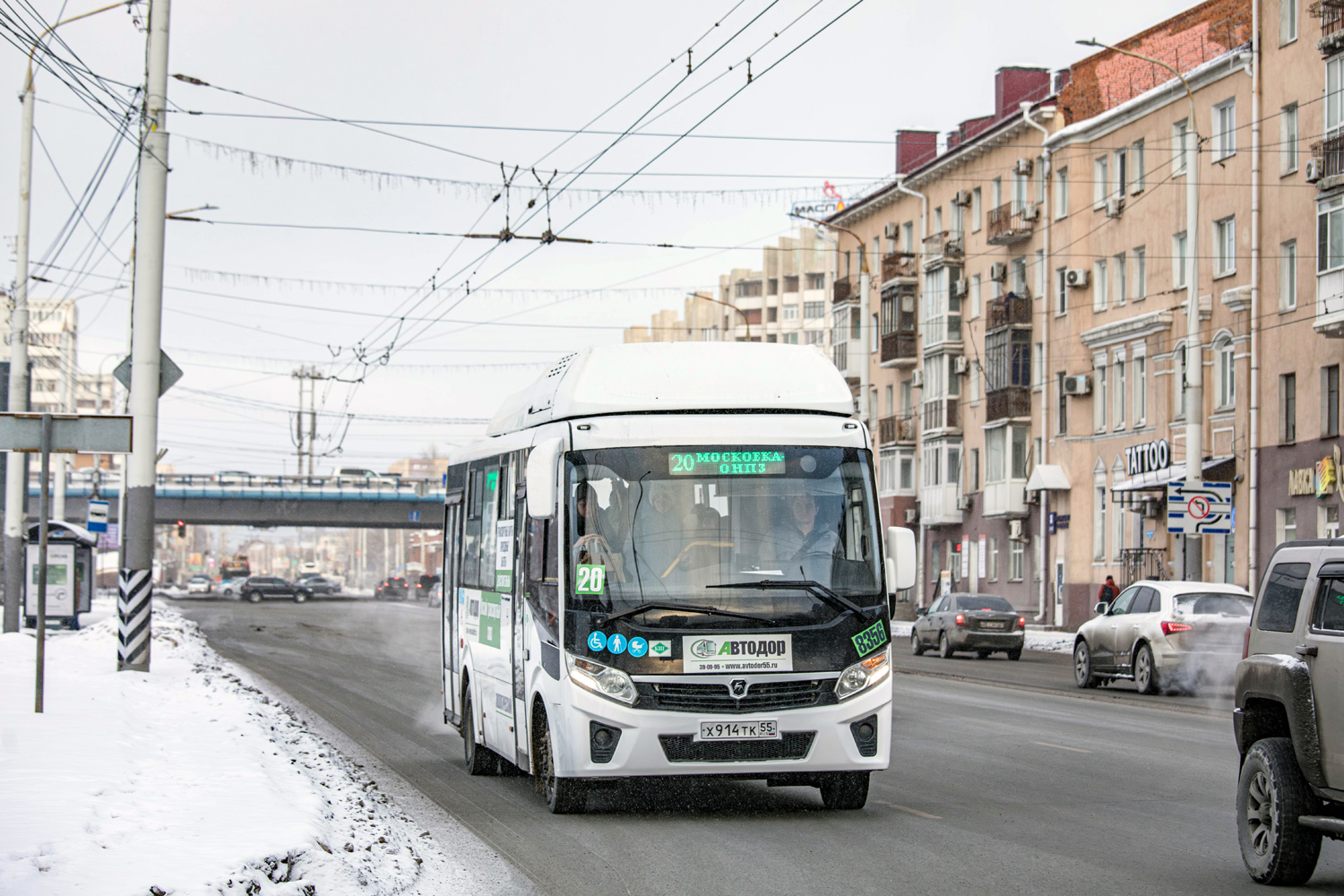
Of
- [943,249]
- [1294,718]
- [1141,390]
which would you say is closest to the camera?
[1294,718]

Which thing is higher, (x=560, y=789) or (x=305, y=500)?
(x=305, y=500)

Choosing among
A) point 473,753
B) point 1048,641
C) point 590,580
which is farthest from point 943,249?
point 590,580

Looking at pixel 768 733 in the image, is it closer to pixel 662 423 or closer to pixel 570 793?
pixel 570 793

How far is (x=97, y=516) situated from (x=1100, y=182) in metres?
28.7

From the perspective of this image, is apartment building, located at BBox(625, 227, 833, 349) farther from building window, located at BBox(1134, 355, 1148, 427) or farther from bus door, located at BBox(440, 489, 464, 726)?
bus door, located at BBox(440, 489, 464, 726)

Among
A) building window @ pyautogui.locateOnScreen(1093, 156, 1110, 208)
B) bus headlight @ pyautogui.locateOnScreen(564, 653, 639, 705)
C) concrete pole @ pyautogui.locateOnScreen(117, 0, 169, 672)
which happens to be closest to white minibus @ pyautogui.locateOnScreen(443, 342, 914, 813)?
bus headlight @ pyautogui.locateOnScreen(564, 653, 639, 705)

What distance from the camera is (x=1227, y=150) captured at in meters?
40.3

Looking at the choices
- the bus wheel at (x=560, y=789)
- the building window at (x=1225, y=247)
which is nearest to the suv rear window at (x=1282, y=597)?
the bus wheel at (x=560, y=789)

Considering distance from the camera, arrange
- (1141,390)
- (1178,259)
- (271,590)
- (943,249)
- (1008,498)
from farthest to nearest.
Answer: (271,590) → (943,249) → (1008,498) → (1141,390) → (1178,259)

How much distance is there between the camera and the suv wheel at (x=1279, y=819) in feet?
25.9

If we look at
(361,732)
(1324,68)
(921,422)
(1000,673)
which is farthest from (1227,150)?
(361,732)

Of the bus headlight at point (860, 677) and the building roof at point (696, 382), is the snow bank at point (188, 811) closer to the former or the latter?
the bus headlight at point (860, 677)

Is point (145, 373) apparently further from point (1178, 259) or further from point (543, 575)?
point (1178, 259)

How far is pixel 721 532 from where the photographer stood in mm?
10547
